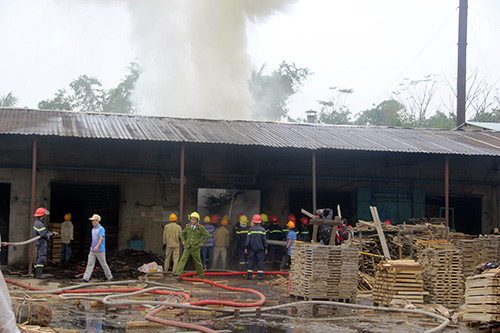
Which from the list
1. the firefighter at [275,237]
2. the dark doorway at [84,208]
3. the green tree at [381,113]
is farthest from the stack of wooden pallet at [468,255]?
the green tree at [381,113]

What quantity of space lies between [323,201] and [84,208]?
27.7 feet

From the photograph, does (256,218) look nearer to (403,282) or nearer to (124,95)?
(403,282)

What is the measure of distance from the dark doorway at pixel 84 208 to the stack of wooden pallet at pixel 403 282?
954cm

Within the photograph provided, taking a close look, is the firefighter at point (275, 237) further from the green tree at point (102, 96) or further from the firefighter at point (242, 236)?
the green tree at point (102, 96)

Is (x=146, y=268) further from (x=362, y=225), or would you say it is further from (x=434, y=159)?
(x=434, y=159)

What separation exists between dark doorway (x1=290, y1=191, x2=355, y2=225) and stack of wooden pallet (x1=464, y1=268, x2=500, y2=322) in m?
9.76

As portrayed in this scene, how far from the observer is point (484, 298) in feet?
31.4

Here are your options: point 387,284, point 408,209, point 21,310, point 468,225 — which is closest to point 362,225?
point 387,284

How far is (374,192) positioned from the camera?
19.7 m

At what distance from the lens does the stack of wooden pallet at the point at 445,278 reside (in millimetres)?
12102

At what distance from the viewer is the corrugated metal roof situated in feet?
51.2

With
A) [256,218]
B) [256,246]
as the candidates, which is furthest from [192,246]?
[256,218]

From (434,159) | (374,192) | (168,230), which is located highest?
(434,159)

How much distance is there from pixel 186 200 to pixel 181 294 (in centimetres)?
700
